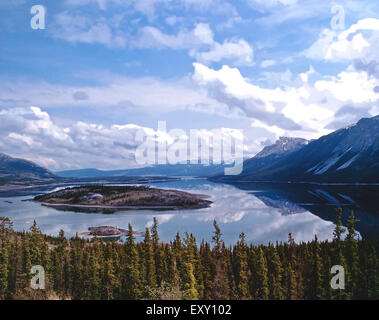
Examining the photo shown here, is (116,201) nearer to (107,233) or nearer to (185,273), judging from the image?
(107,233)

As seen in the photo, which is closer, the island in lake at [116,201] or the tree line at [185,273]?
the tree line at [185,273]

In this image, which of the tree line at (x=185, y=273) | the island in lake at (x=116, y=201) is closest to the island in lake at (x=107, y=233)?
the tree line at (x=185, y=273)

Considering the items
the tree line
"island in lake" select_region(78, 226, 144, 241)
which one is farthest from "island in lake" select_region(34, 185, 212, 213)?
the tree line

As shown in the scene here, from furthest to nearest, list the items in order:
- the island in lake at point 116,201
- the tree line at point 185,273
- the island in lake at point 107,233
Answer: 1. the island in lake at point 116,201
2. the island in lake at point 107,233
3. the tree line at point 185,273

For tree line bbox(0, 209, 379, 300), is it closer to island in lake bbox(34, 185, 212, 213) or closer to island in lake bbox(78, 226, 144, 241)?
island in lake bbox(78, 226, 144, 241)

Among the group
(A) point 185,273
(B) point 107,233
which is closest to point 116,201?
(B) point 107,233

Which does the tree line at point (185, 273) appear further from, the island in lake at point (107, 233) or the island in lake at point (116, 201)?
the island in lake at point (116, 201)
